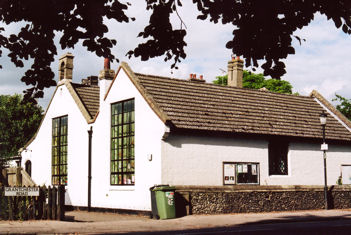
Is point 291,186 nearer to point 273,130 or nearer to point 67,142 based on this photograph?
point 273,130

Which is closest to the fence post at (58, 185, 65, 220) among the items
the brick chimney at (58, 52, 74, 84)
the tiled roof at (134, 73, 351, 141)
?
the tiled roof at (134, 73, 351, 141)

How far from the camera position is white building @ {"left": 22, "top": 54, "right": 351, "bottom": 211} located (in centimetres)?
2202

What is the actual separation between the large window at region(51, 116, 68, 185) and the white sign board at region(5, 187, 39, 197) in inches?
425

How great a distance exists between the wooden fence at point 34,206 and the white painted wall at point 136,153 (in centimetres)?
477

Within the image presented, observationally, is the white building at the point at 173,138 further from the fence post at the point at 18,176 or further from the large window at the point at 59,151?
the fence post at the point at 18,176

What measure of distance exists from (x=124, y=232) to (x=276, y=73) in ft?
27.4

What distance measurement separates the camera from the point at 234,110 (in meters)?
25.3

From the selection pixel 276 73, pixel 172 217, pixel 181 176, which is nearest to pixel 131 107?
pixel 181 176

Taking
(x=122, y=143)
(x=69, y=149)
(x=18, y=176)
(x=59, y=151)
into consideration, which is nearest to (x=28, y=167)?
(x=59, y=151)

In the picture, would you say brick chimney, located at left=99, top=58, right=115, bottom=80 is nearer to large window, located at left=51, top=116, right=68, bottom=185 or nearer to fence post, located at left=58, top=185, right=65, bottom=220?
large window, located at left=51, top=116, right=68, bottom=185

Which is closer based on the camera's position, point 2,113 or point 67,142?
point 67,142

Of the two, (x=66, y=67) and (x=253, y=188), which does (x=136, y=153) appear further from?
(x=66, y=67)

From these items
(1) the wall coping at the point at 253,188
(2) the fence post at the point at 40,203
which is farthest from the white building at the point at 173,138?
(2) the fence post at the point at 40,203

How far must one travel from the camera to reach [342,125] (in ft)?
96.3
